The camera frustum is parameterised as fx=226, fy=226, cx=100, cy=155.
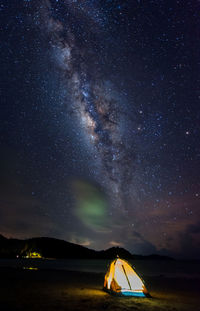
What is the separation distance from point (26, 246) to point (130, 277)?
173 m

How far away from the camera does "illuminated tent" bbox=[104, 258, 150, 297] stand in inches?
478

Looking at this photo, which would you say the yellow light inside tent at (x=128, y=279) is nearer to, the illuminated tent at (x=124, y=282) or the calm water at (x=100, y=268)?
the illuminated tent at (x=124, y=282)

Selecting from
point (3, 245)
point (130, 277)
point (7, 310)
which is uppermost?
point (3, 245)

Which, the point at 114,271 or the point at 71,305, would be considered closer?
the point at 71,305

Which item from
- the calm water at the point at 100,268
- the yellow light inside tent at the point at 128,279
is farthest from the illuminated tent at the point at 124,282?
the calm water at the point at 100,268

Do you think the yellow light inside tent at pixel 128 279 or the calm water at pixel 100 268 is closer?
the yellow light inside tent at pixel 128 279

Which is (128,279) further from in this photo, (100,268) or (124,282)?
(100,268)

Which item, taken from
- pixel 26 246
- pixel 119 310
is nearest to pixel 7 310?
pixel 119 310

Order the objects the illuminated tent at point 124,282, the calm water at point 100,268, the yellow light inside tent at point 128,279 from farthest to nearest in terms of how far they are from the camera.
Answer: the calm water at point 100,268, the yellow light inside tent at point 128,279, the illuminated tent at point 124,282

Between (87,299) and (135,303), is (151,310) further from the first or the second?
(87,299)

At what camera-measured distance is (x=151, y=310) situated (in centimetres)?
935

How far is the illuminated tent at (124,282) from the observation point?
12148mm

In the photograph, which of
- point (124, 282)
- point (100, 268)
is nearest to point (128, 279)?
point (124, 282)

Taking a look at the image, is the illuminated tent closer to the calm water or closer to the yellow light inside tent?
the yellow light inside tent
